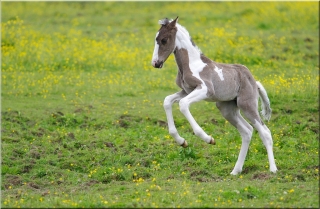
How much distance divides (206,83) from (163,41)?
96cm

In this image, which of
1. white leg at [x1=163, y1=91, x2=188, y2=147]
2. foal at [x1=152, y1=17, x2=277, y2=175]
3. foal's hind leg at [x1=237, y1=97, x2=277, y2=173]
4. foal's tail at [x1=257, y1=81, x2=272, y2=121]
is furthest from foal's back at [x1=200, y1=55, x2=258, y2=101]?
white leg at [x1=163, y1=91, x2=188, y2=147]

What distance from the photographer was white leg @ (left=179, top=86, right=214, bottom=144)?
369 inches

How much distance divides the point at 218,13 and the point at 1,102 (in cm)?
1474

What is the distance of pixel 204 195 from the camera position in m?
8.23

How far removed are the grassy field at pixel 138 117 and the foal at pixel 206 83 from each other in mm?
783

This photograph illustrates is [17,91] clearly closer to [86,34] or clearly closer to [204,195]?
[86,34]

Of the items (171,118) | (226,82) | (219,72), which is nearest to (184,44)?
(219,72)

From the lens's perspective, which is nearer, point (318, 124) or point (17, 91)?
point (318, 124)

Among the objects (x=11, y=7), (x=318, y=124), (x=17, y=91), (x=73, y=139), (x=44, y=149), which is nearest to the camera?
(x=44, y=149)

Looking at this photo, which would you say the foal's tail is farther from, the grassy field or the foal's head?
the foal's head

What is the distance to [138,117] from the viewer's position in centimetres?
1427

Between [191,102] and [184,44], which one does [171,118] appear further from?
[184,44]

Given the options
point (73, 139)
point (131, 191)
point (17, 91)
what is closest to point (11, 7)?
point (17, 91)

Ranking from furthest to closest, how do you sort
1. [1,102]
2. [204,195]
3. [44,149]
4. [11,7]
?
[11,7]
[1,102]
[44,149]
[204,195]
